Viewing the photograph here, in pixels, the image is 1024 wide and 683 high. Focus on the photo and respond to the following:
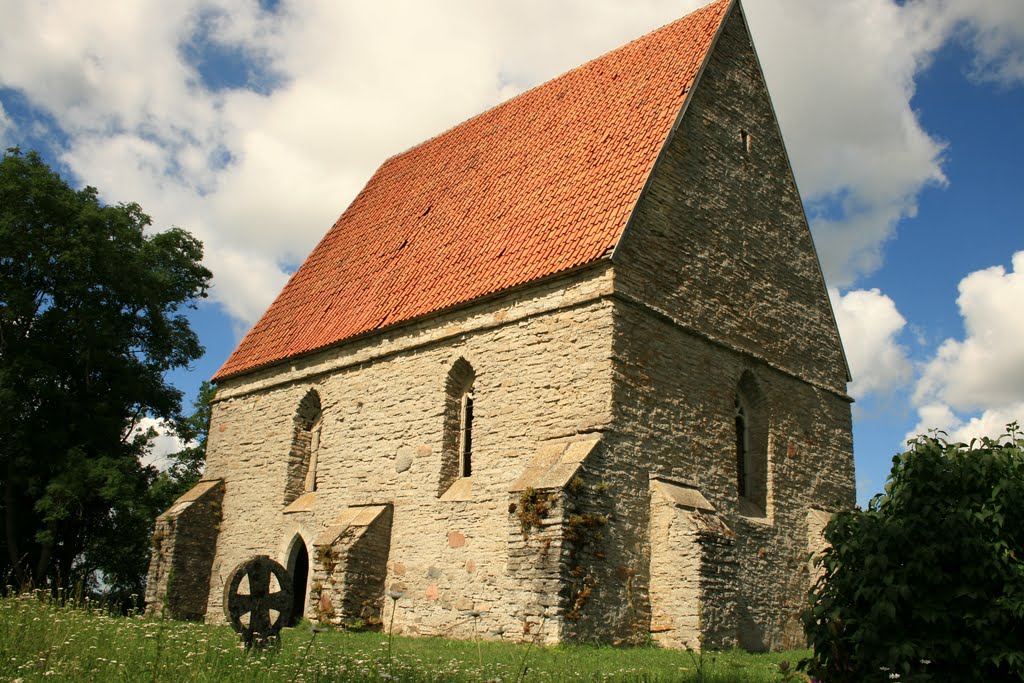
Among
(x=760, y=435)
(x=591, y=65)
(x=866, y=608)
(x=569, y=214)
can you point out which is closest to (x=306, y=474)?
(x=569, y=214)

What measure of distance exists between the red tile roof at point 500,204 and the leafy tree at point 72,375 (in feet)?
16.6

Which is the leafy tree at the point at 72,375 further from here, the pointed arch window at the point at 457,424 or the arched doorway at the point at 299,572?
the pointed arch window at the point at 457,424

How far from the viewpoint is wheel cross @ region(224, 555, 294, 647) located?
9.17m

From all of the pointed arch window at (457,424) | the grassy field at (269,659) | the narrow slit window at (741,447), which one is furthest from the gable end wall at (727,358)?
the pointed arch window at (457,424)

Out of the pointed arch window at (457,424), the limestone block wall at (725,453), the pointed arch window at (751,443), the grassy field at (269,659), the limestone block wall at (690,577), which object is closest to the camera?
the grassy field at (269,659)

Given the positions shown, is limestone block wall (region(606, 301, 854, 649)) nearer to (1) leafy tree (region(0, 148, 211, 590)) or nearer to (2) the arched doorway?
(2) the arched doorway

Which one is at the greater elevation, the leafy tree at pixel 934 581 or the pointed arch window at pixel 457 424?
the pointed arch window at pixel 457 424

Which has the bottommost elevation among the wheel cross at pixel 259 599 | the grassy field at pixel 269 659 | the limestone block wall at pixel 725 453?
the grassy field at pixel 269 659

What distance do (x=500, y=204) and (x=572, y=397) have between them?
515cm

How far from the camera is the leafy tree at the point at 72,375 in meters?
21.1

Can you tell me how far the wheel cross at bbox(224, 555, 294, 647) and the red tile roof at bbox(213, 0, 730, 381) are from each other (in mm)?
5833

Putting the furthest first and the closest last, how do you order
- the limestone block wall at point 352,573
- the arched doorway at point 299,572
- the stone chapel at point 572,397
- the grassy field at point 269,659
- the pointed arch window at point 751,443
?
the arched doorway at point 299,572 → the pointed arch window at point 751,443 → the limestone block wall at point 352,573 → the stone chapel at point 572,397 → the grassy field at point 269,659

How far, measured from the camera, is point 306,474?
17.4 meters

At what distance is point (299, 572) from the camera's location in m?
17.2
